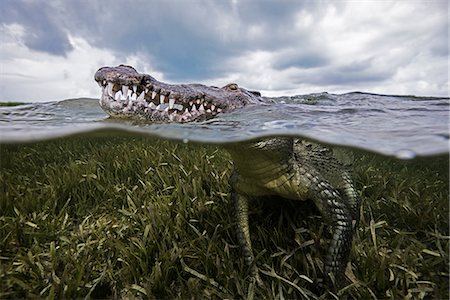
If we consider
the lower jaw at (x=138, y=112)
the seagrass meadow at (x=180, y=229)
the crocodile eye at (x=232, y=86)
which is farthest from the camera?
the crocodile eye at (x=232, y=86)

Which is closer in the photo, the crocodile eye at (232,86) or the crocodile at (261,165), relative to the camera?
the crocodile at (261,165)

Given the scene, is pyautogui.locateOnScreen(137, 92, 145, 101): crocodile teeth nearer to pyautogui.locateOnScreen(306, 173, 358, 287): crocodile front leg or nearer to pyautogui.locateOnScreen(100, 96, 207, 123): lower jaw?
pyautogui.locateOnScreen(100, 96, 207, 123): lower jaw

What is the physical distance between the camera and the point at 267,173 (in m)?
2.43

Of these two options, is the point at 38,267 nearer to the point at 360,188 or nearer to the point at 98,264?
the point at 98,264

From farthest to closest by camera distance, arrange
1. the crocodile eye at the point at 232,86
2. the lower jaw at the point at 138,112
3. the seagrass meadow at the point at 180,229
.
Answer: the crocodile eye at the point at 232,86
the lower jaw at the point at 138,112
the seagrass meadow at the point at 180,229

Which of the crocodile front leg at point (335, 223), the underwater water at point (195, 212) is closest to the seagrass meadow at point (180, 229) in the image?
the underwater water at point (195, 212)

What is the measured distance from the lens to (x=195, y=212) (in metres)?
3.00

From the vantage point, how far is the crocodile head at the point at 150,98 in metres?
2.45

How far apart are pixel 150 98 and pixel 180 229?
1.05m

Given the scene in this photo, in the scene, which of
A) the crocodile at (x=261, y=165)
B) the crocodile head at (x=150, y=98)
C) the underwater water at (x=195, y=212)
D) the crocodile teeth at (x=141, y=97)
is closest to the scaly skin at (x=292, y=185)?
the crocodile at (x=261, y=165)

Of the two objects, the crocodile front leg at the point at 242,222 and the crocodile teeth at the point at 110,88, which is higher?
the crocodile teeth at the point at 110,88

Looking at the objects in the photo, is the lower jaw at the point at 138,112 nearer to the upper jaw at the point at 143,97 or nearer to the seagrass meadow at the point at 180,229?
the upper jaw at the point at 143,97

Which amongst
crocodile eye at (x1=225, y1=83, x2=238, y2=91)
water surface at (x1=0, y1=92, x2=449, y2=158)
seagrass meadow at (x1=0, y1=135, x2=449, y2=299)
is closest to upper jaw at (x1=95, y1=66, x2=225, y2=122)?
water surface at (x1=0, y1=92, x2=449, y2=158)

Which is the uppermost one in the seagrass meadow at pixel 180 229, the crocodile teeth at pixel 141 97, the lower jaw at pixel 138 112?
the crocodile teeth at pixel 141 97
